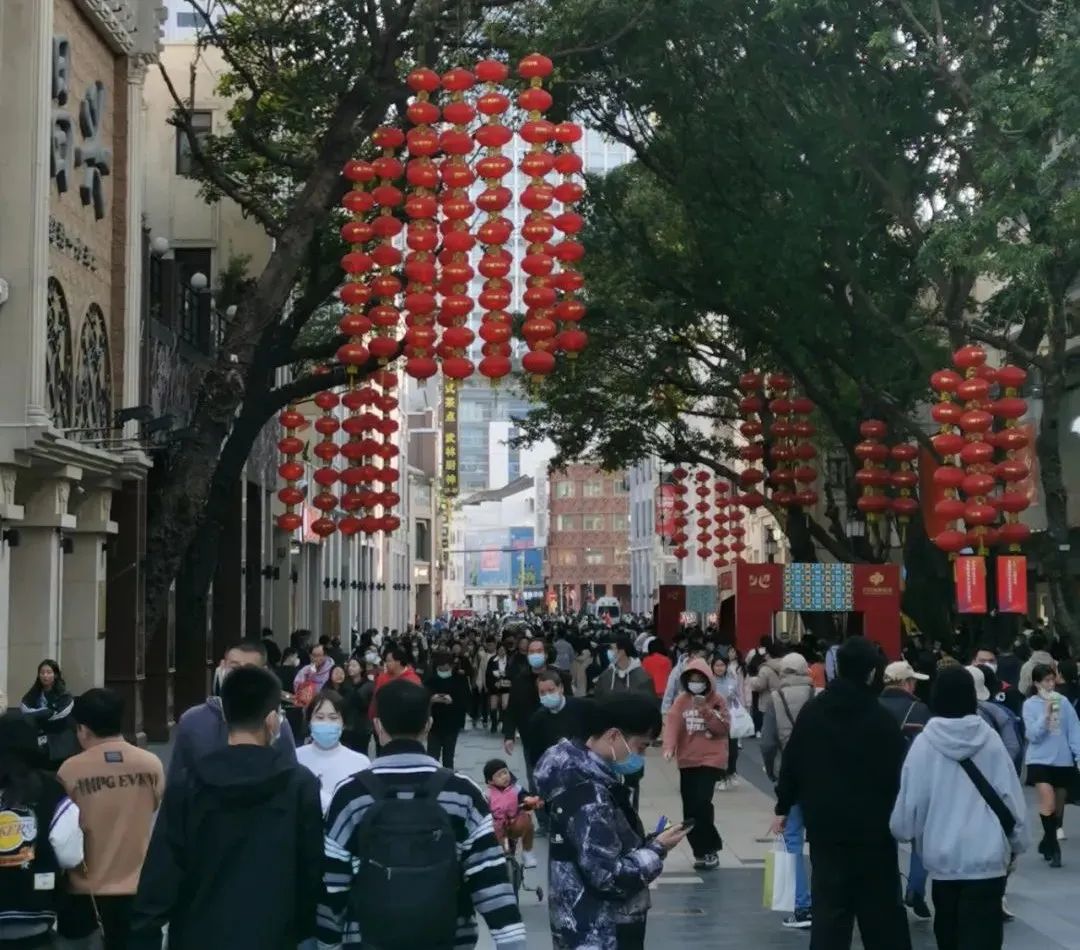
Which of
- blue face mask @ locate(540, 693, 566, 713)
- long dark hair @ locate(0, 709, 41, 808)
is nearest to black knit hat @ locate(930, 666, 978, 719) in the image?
long dark hair @ locate(0, 709, 41, 808)

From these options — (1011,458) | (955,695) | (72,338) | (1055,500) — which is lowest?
(955,695)

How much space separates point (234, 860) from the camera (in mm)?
5527

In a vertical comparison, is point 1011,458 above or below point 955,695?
above

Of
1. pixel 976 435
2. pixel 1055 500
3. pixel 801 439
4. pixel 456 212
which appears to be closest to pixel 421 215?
pixel 456 212

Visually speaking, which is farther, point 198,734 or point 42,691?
point 42,691

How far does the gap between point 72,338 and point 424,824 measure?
51.9ft

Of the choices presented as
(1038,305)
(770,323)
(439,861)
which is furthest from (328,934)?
(770,323)

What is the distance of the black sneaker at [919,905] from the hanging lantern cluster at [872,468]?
1464 cm

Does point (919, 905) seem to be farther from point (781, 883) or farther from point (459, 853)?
point (459, 853)

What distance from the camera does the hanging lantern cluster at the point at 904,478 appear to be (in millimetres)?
26625

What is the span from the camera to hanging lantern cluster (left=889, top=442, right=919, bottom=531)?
26625 mm

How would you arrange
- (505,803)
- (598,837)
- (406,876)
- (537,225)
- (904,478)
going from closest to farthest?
(406,876)
(598,837)
(505,803)
(537,225)
(904,478)

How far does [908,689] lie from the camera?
11.2 meters

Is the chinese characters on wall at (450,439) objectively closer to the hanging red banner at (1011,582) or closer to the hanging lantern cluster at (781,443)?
the hanging lantern cluster at (781,443)
